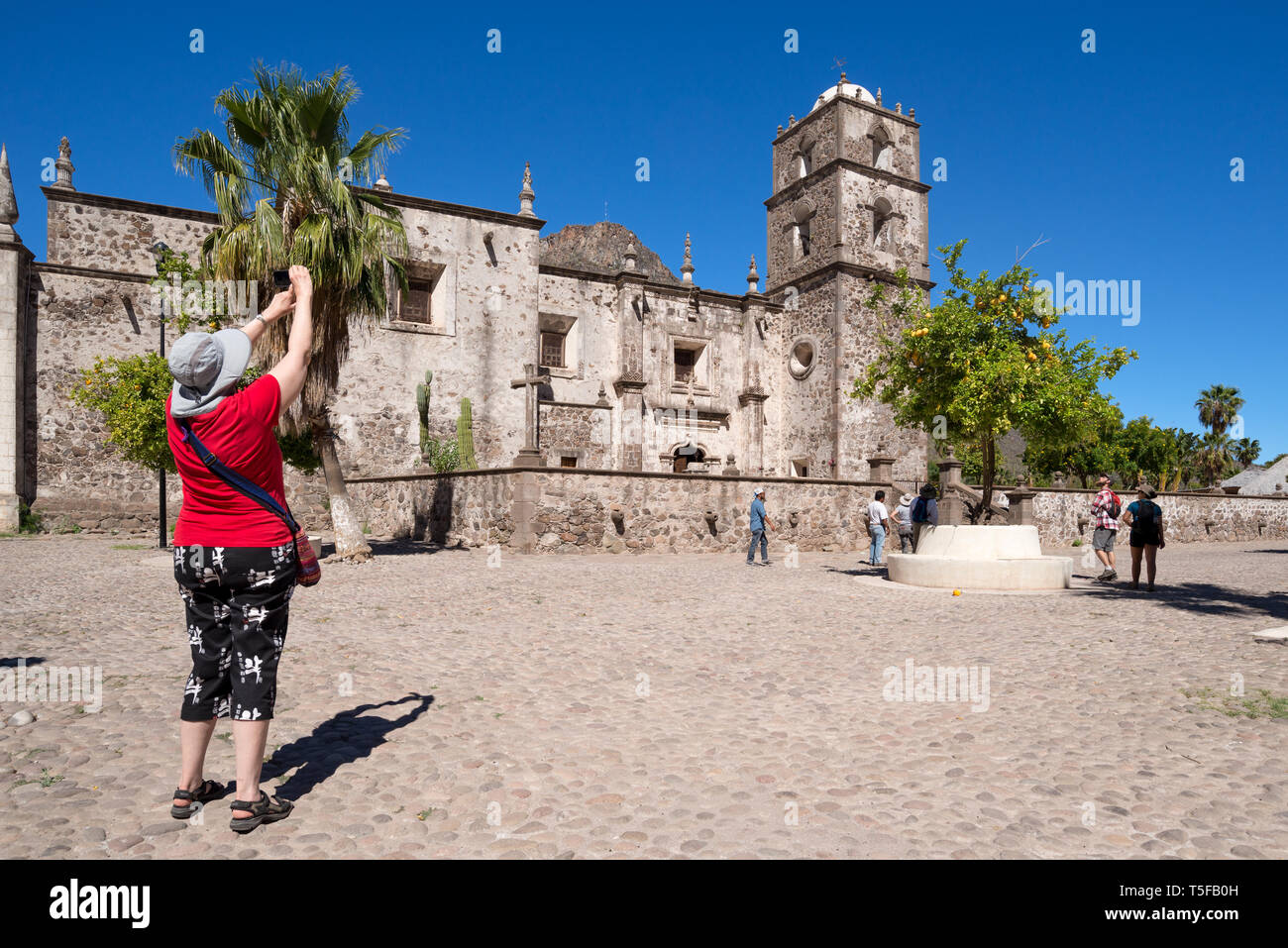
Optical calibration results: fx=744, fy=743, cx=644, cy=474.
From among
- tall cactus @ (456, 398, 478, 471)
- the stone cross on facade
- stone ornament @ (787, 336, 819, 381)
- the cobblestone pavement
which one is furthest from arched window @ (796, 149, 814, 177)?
the cobblestone pavement

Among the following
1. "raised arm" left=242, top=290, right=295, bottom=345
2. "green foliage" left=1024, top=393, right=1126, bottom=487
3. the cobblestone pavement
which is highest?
"green foliage" left=1024, top=393, right=1126, bottom=487

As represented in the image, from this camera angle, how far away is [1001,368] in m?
10.8

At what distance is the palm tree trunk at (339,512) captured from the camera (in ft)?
43.5

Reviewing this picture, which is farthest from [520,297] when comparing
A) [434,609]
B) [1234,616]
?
[1234,616]

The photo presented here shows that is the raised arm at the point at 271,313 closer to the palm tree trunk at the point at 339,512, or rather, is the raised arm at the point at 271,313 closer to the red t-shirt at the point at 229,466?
the red t-shirt at the point at 229,466

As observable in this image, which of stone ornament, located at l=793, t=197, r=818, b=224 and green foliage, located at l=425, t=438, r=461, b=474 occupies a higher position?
stone ornament, located at l=793, t=197, r=818, b=224

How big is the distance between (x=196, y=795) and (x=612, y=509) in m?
13.4

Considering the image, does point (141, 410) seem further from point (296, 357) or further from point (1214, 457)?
point (1214, 457)

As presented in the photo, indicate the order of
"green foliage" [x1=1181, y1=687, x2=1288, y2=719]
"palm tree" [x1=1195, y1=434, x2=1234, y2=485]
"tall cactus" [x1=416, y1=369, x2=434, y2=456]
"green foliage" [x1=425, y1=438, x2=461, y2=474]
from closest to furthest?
"green foliage" [x1=1181, y1=687, x2=1288, y2=719], "green foliage" [x1=425, y1=438, x2=461, y2=474], "tall cactus" [x1=416, y1=369, x2=434, y2=456], "palm tree" [x1=1195, y1=434, x2=1234, y2=485]

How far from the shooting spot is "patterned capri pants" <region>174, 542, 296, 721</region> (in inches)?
107

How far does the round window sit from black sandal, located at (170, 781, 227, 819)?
2681 centimetres

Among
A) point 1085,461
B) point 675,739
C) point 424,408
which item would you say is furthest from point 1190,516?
point 675,739

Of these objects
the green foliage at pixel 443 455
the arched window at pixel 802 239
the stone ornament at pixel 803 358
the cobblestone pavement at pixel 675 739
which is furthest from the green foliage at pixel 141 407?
the arched window at pixel 802 239

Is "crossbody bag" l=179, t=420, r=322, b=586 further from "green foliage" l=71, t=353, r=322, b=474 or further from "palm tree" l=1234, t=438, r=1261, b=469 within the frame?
"palm tree" l=1234, t=438, r=1261, b=469
